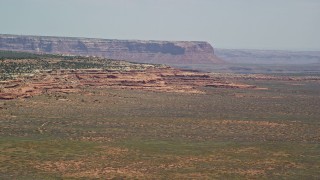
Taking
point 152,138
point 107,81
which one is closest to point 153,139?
point 152,138

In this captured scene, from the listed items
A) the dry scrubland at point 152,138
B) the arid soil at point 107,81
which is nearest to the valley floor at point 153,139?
the dry scrubland at point 152,138

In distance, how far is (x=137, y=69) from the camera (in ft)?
377

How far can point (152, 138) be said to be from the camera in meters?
49.4

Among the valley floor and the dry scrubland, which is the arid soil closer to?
the valley floor

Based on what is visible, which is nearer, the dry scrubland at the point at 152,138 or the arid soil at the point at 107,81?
the dry scrubland at the point at 152,138

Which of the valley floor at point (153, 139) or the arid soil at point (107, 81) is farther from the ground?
the arid soil at point (107, 81)

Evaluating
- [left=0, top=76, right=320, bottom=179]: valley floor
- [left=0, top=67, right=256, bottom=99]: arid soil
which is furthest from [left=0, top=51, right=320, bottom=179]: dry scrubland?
[left=0, top=67, right=256, bottom=99]: arid soil

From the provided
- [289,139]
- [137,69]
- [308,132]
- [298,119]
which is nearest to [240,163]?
[289,139]

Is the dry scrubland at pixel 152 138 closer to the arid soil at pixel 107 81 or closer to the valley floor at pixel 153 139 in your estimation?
the valley floor at pixel 153 139

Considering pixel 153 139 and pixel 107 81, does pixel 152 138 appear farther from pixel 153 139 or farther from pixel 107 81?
pixel 107 81

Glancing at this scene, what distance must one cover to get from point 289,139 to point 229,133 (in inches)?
251

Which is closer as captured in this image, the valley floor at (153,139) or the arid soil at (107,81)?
the valley floor at (153,139)

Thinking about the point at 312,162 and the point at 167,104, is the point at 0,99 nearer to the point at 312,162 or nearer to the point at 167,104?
the point at 167,104

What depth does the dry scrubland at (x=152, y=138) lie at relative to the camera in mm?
37281
